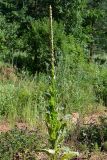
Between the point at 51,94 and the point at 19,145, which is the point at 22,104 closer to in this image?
the point at 19,145

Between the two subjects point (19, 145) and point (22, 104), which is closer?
point (19, 145)

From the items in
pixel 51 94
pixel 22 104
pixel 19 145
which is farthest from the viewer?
pixel 22 104

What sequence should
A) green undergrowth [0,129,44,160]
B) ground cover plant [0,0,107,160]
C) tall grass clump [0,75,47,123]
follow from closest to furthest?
ground cover plant [0,0,107,160], green undergrowth [0,129,44,160], tall grass clump [0,75,47,123]

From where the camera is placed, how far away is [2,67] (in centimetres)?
1616

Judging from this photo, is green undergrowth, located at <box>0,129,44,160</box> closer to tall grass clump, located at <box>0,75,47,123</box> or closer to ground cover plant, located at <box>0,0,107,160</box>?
ground cover plant, located at <box>0,0,107,160</box>

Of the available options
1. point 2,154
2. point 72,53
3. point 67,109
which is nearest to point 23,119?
point 67,109

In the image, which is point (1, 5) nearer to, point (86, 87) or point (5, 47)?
point (5, 47)

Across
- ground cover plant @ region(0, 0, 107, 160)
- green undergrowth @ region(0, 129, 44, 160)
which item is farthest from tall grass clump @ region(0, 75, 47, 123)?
green undergrowth @ region(0, 129, 44, 160)

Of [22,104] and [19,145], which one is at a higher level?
[19,145]

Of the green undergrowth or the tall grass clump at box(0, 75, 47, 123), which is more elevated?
the green undergrowth

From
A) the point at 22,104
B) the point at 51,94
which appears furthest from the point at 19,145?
the point at 22,104

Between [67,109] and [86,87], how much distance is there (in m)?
1.97

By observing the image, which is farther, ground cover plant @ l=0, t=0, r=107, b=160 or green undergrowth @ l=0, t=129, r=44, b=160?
green undergrowth @ l=0, t=129, r=44, b=160

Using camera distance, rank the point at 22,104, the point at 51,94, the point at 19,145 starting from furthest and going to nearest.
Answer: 1. the point at 22,104
2. the point at 19,145
3. the point at 51,94
